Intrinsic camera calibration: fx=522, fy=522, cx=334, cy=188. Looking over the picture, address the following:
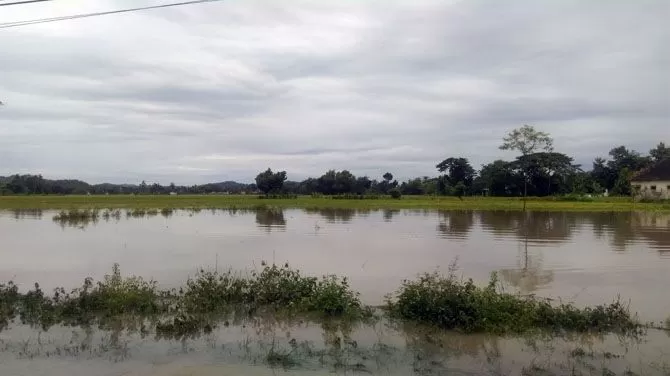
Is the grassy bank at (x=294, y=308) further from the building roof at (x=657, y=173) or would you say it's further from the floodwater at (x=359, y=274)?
the building roof at (x=657, y=173)

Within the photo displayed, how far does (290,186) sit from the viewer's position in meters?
98.6

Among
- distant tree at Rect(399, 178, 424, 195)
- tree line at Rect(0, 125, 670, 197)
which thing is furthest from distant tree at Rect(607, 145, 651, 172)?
distant tree at Rect(399, 178, 424, 195)

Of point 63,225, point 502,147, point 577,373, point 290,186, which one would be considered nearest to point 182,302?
point 577,373

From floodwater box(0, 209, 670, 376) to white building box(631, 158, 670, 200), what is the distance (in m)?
27.8

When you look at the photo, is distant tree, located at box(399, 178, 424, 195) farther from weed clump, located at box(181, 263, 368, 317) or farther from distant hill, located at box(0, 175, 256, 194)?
Answer: weed clump, located at box(181, 263, 368, 317)

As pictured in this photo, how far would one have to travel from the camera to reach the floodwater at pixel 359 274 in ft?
21.1

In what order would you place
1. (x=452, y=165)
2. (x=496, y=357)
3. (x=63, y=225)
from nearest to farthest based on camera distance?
(x=496, y=357) → (x=63, y=225) → (x=452, y=165)

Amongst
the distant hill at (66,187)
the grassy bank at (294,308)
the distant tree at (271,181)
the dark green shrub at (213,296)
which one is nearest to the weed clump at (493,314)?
the grassy bank at (294,308)

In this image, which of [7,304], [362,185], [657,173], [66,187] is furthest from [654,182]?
[66,187]

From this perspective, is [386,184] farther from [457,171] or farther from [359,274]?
[359,274]

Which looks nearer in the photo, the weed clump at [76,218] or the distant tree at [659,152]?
the weed clump at [76,218]

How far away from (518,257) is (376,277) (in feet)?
19.6

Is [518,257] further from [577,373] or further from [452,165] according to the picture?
[452,165]

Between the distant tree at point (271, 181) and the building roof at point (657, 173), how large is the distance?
4580cm
